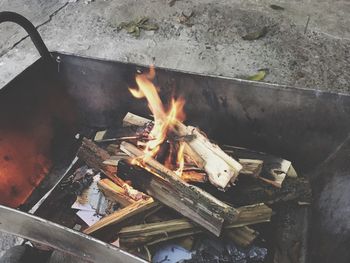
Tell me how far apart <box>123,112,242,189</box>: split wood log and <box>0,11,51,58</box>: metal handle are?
982 mm

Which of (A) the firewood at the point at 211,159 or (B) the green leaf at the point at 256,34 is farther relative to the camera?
(B) the green leaf at the point at 256,34

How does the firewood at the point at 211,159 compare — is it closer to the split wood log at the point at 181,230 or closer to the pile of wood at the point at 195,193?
the pile of wood at the point at 195,193

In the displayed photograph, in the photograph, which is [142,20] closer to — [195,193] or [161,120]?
[161,120]

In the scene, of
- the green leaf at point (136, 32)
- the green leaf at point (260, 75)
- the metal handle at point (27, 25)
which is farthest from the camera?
→ the green leaf at point (136, 32)

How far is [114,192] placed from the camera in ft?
6.74

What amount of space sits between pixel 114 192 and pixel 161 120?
1.66ft

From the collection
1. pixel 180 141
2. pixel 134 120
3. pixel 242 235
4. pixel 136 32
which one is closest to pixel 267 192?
pixel 242 235

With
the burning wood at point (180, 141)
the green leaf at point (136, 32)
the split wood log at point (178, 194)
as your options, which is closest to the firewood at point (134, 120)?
the burning wood at point (180, 141)

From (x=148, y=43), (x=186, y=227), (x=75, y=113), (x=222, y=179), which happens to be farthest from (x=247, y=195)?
(x=148, y=43)

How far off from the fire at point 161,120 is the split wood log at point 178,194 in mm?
119

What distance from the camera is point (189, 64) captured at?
348cm

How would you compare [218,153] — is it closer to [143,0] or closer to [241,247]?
[241,247]

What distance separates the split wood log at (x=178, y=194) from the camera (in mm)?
1753

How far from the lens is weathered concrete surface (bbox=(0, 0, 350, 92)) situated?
10.9 feet
